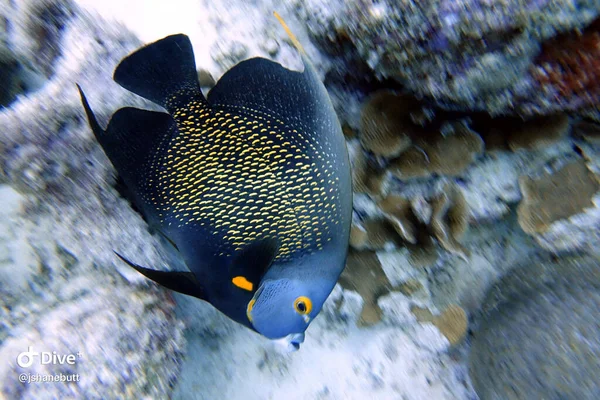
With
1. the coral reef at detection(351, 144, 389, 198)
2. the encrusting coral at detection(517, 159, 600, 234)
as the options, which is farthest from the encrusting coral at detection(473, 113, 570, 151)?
the coral reef at detection(351, 144, 389, 198)

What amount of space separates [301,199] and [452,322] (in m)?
1.10

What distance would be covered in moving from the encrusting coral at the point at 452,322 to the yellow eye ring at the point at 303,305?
2.84 ft

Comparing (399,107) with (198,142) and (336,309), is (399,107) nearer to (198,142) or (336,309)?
(198,142)

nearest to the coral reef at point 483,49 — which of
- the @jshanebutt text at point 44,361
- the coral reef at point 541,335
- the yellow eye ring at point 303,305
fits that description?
the coral reef at point 541,335

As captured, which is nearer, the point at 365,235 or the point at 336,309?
the point at 365,235

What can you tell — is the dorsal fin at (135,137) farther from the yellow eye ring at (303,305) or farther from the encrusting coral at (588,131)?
the encrusting coral at (588,131)

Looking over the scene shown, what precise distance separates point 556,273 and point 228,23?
1888 mm

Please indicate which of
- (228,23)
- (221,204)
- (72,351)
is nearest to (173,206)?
(221,204)

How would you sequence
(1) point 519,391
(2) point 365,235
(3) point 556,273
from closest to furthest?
(1) point 519,391 < (3) point 556,273 < (2) point 365,235

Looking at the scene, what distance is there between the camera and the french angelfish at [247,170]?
126cm

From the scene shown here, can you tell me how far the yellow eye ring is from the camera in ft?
4.23

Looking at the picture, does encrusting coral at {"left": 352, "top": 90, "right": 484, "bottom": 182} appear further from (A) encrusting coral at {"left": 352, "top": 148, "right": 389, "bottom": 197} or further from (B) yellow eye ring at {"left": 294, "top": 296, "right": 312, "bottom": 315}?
(B) yellow eye ring at {"left": 294, "top": 296, "right": 312, "bottom": 315}

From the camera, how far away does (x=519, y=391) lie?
154cm

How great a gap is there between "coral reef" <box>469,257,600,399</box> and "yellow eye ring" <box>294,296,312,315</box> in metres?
0.94
